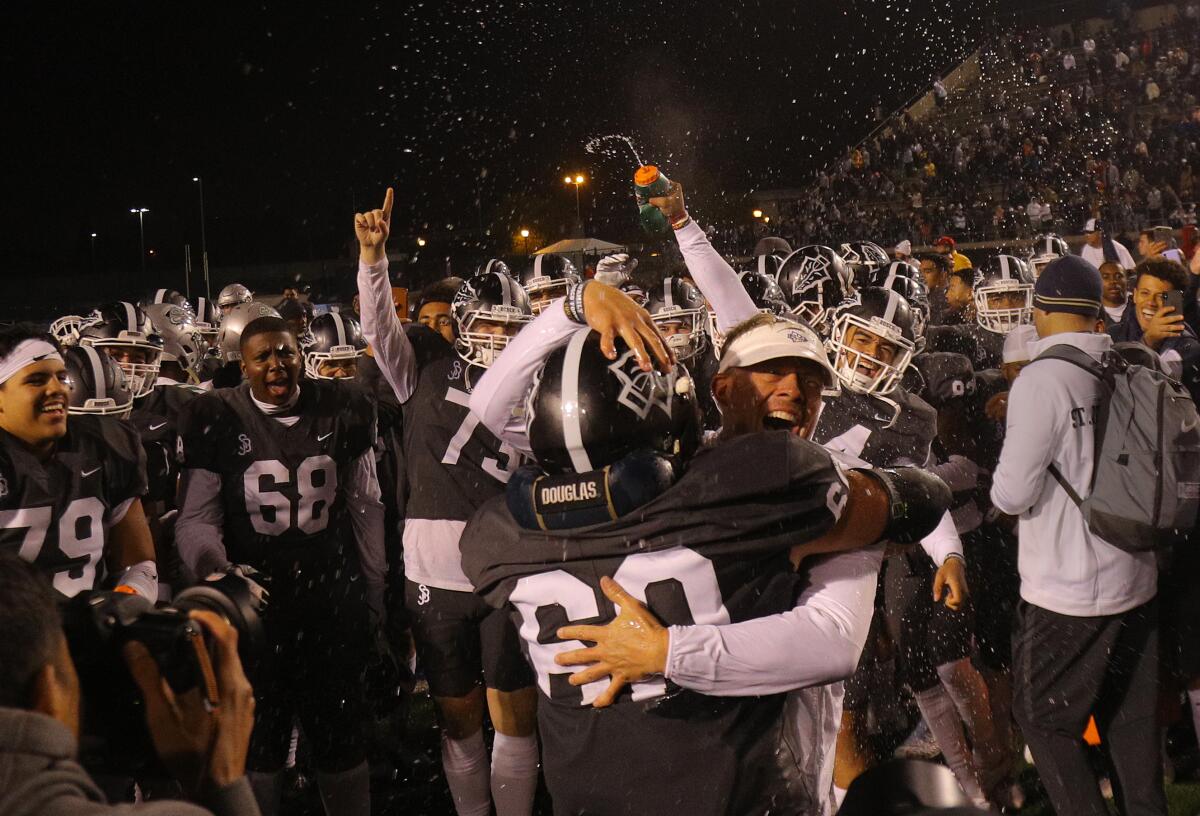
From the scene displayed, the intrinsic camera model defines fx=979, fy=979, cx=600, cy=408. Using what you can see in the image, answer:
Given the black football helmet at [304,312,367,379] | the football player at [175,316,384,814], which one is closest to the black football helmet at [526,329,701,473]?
the football player at [175,316,384,814]

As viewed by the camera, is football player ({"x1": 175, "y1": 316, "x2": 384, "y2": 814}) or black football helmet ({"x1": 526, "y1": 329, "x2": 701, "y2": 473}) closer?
black football helmet ({"x1": 526, "y1": 329, "x2": 701, "y2": 473})

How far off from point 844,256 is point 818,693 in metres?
4.98

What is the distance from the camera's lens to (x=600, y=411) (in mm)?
1935

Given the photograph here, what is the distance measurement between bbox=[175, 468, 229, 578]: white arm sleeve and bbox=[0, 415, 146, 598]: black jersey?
0.54 metres

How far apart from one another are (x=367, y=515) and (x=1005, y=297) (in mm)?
4221

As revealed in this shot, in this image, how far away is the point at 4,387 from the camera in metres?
3.13

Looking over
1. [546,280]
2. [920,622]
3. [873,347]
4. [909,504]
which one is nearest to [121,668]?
[909,504]

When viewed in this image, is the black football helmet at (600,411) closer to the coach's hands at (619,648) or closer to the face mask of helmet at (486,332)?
the coach's hands at (619,648)

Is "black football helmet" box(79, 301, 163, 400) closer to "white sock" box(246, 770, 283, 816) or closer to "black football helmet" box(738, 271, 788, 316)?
"white sock" box(246, 770, 283, 816)

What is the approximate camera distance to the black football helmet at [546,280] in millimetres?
5066

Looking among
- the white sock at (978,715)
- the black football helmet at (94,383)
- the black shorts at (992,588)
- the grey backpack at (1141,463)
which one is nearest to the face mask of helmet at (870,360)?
the grey backpack at (1141,463)

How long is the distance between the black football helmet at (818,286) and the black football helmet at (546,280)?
1208 mm

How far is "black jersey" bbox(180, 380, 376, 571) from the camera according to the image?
4.13 metres

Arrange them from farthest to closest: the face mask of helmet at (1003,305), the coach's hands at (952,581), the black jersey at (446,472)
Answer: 1. the face mask of helmet at (1003,305)
2. the black jersey at (446,472)
3. the coach's hands at (952,581)
